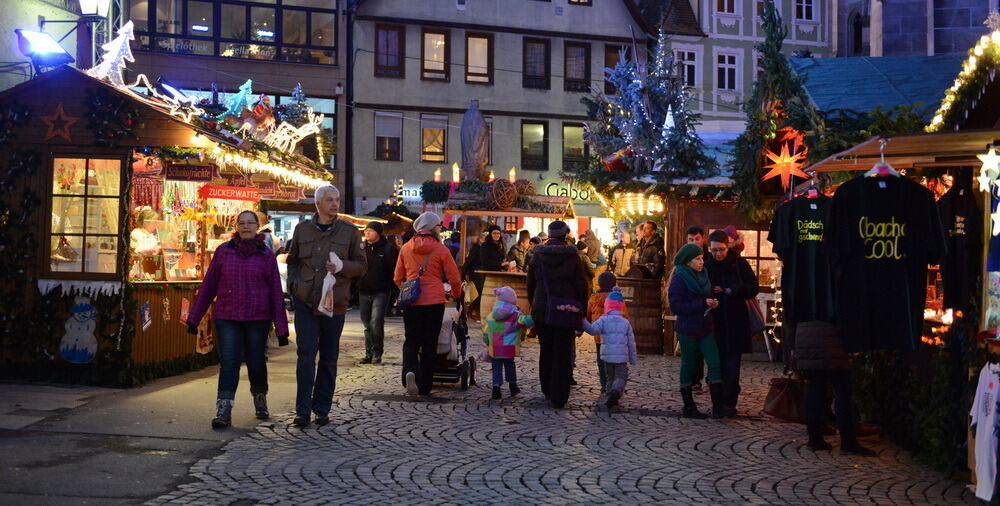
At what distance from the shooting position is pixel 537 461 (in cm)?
802

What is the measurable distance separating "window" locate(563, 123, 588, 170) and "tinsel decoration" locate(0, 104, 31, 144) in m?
31.0

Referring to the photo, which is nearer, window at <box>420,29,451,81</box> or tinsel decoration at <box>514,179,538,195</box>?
tinsel decoration at <box>514,179,538,195</box>

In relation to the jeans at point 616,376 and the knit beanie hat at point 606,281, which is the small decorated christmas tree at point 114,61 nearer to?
the knit beanie hat at point 606,281

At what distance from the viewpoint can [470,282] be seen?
18.9 meters

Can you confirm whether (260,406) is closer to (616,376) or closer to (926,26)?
(616,376)

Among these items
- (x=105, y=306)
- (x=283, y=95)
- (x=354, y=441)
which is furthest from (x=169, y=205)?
(x=283, y=95)

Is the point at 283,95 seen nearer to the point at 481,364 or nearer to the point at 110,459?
the point at 481,364

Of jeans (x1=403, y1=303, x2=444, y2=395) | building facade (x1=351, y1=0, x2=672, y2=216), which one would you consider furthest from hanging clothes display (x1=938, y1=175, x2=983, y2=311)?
building facade (x1=351, y1=0, x2=672, y2=216)

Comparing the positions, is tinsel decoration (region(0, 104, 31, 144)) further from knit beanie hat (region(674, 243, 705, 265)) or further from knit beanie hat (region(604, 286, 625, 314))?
knit beanie hat (region(674, 243, 705, 265))

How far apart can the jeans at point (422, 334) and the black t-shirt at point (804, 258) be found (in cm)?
338

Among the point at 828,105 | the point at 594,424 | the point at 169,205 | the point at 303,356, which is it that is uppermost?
the point at 828,105

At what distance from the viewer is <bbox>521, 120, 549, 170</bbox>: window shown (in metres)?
41.4

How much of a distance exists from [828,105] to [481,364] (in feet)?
17.6

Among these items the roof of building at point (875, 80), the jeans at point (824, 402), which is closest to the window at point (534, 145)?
the roof of building at point (875, 80)
